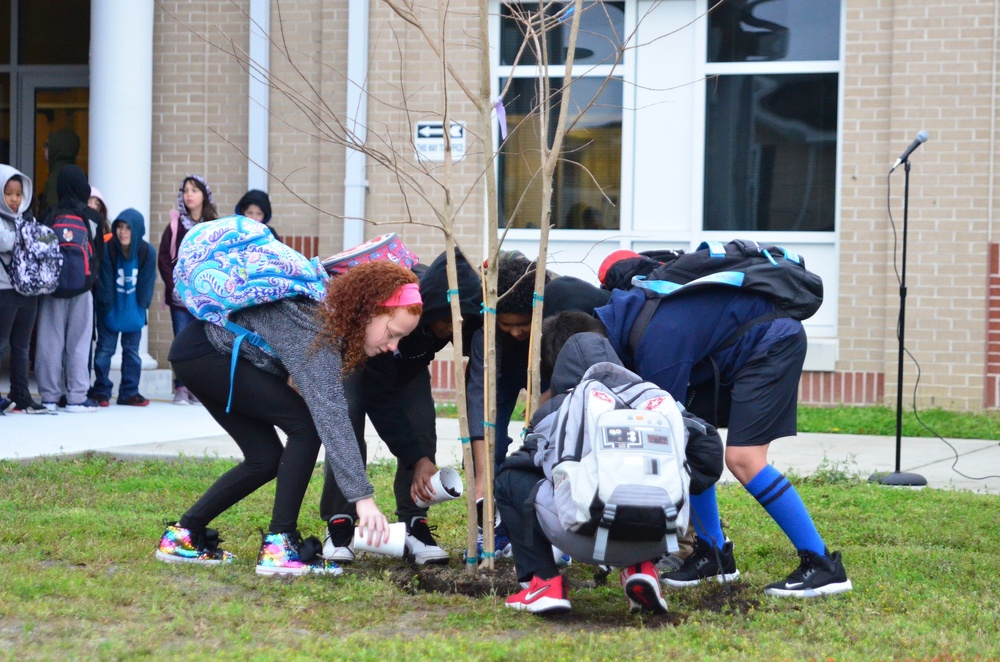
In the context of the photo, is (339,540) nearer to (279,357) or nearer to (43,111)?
(279,357)

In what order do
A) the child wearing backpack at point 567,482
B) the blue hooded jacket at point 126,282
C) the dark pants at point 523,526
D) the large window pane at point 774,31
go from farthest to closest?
the large window pane at point 774,31
the blue hooded jacket at point 126,282
the dark pants at point 523,526
the child wearing backpack at point 567,482

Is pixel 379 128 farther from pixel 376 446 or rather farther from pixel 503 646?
pixel 503 646

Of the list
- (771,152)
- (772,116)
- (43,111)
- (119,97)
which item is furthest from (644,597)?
(43,111)

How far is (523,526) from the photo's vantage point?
4129mm

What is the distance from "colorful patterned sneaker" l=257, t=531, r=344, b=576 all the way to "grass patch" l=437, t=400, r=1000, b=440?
4.78m

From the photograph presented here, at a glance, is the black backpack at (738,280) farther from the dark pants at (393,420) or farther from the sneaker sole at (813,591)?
the dark pants at (393,420)

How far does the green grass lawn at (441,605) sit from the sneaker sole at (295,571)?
0.06 metres

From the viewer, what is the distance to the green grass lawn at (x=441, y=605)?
3.59 metres

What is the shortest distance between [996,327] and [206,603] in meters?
7.59

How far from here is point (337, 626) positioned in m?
3.90

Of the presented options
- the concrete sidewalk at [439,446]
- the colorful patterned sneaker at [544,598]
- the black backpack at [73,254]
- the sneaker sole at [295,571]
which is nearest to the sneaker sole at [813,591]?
the colorful patterned sneaker at [544,598]

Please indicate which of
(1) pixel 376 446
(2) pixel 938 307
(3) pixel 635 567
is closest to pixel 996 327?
(2) pixel 938 307

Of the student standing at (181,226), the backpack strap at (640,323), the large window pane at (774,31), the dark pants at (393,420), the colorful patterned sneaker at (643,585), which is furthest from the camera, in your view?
the large window pane at (774,31)

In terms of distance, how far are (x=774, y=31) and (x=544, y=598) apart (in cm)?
755
